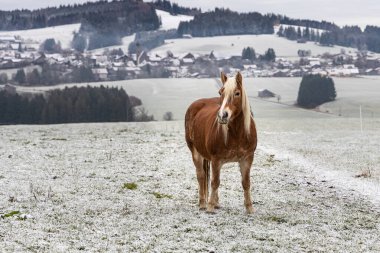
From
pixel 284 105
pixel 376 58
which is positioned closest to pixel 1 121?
pixel 284 105

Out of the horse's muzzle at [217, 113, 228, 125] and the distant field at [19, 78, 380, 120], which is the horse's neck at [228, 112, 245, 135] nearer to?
the horse's muzzle at [217, 113, 228, 125]

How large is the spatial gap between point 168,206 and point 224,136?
10.9 ft

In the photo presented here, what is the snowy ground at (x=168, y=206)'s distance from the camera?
432 inches

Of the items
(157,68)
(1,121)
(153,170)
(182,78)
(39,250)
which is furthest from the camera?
(157,68)

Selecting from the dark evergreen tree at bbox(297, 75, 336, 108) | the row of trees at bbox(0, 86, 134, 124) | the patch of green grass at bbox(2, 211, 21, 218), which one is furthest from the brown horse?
the dark evergreen tree at bbox(297, 75, 336, 108)

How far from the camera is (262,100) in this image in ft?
352

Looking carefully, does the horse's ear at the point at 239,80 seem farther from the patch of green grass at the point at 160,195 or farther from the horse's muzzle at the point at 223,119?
the patch of green grass at the point at 160,195

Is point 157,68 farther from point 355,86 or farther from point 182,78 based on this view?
point 355,86

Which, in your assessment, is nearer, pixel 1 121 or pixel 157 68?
pixel 1 121

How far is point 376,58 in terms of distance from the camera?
192250 mm

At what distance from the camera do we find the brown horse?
11961mm

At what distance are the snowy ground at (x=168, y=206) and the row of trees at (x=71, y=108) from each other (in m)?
61.9

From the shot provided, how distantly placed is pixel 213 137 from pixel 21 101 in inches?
3450

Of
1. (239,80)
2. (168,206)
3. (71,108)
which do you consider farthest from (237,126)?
(71,108)
